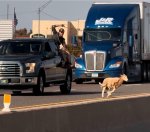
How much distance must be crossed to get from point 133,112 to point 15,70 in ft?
25.9

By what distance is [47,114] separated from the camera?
11.1 m

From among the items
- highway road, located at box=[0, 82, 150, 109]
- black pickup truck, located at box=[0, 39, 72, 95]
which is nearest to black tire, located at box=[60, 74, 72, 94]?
black pickup truck, located at box=[0, 39, 72, 95]

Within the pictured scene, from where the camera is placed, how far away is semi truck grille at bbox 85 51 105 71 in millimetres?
35875

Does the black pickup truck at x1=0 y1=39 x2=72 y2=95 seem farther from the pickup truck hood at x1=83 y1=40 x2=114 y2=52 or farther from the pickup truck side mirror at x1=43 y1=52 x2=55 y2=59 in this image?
the pickup truck hood at x1=83 y1=40 x2=114 y2=52

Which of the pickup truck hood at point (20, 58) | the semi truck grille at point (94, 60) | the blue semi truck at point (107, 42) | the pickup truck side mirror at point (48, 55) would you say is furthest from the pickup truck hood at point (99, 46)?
the pickup truck hood at point (20, 58)

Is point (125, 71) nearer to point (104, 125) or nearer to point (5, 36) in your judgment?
point (104, 125)

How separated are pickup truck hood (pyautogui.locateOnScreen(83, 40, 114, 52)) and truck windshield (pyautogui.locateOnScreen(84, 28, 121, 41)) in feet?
1.05

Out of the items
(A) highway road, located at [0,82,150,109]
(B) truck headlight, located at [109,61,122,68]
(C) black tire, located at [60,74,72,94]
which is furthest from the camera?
(B) truck headlight, located at [109,61,122,68]

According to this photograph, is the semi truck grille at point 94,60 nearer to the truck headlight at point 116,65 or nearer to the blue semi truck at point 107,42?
the blue semi truck at point 107,42

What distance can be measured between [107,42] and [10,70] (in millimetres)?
14924

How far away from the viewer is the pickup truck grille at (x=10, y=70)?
21.6 metres

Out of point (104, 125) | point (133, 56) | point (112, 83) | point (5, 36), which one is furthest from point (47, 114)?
point (5, 36)

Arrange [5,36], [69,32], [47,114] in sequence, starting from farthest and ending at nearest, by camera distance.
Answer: [69,32] → [5,36] → [47,114]

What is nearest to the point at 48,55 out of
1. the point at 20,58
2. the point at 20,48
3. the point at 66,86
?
the point at 20,48
